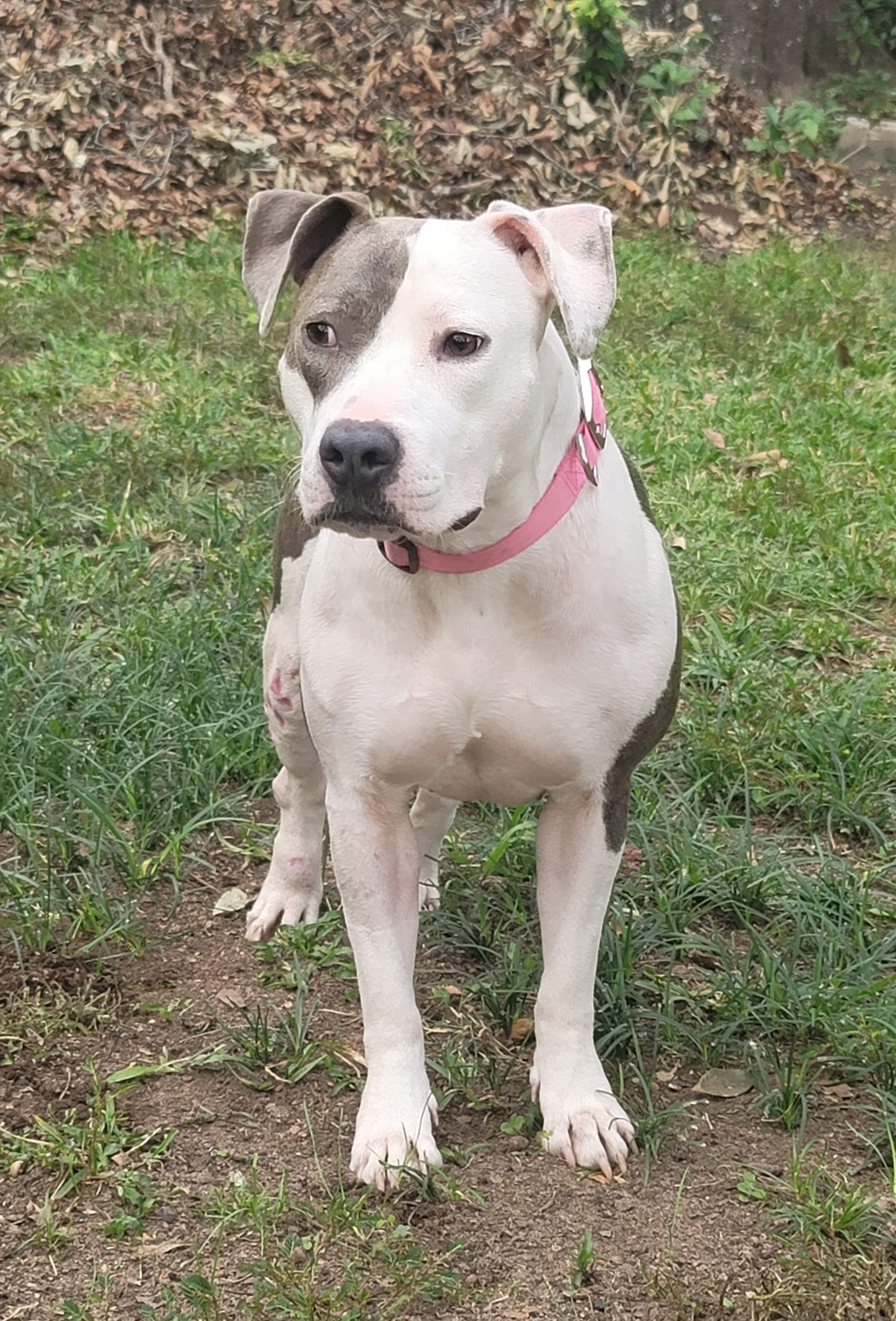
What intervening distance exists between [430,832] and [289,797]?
0.31m

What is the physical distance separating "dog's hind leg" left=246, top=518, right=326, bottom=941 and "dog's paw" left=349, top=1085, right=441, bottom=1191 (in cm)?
70

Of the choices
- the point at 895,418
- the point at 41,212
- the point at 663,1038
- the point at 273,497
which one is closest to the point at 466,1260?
the point at 663,1038

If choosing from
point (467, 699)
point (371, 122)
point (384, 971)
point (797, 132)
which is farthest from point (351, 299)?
point (797, 132)

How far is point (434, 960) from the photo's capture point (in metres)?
3.24

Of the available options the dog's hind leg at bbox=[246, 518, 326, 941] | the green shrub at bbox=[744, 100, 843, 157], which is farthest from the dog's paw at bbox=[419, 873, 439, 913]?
the green shrub at bbox=[744, 100, 843, 157]

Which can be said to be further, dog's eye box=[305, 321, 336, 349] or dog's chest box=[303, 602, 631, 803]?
dog's chest box=[303, 602, 631, 803]

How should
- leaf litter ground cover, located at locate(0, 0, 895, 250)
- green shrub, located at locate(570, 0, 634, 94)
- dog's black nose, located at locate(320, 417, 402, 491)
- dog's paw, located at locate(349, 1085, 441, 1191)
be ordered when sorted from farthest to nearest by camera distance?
green shrub, located at locate(570, 0, 634, 94) < leaf litter ground cover, located at locate(0, 0, 895, 250) < dog's paw, located at locate(349, 1085, 441, 1191) < dog's black nose, located at locate(320, 417, 402, 491)

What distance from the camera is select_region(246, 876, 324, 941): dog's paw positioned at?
329 cm

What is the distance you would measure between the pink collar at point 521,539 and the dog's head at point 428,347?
6.5 inches

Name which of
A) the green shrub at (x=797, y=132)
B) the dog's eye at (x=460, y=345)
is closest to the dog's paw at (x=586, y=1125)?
the dog's eye at (x=460, y=345)

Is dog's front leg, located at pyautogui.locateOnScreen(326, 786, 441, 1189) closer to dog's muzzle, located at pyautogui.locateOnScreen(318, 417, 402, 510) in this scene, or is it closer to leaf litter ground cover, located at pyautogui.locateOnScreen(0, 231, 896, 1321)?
leaf litter ground cover, located at pyautogui.locateOnScreen(0, 231, 896, 1321)

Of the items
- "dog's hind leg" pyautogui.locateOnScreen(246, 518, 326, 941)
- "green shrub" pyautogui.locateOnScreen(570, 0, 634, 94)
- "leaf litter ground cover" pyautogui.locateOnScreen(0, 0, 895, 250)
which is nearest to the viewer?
"dog's hind leg" pyautogui.locateOnScreen(246, 518, 326, 941)

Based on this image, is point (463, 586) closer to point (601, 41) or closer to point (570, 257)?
point (570, 257)

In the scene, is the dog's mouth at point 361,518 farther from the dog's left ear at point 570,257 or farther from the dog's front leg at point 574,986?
the dog's front leg at point 574,986
